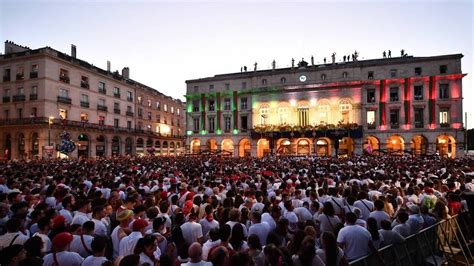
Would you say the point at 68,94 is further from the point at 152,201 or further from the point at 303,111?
the point at 152,201

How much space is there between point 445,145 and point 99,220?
47.5m

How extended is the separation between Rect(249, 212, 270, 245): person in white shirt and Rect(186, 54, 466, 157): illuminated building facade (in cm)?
3447

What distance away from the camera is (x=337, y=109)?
44.0 meters

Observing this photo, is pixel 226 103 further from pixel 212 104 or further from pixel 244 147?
pixel 244 147

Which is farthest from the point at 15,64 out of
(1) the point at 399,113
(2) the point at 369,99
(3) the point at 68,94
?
(1) the point at 399,113

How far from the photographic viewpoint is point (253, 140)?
47156 millimetres

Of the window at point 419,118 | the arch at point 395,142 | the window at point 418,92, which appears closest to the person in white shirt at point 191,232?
the arch at point 395,142

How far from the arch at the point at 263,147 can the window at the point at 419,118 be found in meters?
22.3

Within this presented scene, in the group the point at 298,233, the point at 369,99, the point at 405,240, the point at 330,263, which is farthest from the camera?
the point at 369,99

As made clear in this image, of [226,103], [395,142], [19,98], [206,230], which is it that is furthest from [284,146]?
[206,230]

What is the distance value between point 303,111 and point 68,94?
118 ft

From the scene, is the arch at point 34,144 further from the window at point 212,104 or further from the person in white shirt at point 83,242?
the person in white shirt at point 83,242

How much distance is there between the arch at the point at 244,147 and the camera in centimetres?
4930

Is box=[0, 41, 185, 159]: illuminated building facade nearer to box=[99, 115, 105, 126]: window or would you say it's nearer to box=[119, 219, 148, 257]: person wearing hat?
box=[99, 115, 105, 126]: window
